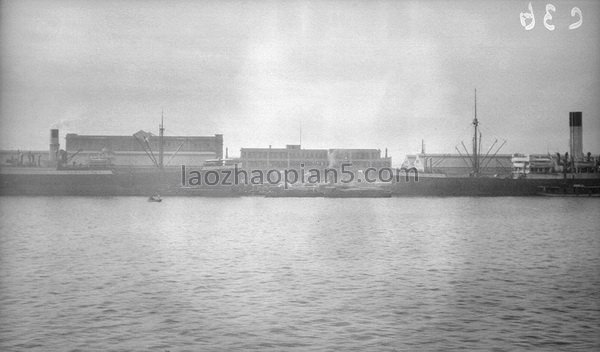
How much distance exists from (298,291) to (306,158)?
201ft

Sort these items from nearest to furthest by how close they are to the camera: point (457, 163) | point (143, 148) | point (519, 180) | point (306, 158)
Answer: point (519, 180) < point (306, 158) < point (143, 148) < point (457, 163)

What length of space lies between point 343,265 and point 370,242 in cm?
587

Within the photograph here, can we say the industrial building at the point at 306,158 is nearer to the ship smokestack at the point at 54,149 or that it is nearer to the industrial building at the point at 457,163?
the industrial building at the point at 457,163

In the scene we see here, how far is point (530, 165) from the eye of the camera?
71438mm

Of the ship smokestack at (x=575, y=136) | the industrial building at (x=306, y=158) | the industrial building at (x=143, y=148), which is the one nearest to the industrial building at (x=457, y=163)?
the industrial building at (x=306, y=158)

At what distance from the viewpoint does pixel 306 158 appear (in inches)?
2936

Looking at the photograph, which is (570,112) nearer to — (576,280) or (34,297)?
(576,280)

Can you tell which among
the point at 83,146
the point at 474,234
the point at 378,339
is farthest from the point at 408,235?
the point at 83,146

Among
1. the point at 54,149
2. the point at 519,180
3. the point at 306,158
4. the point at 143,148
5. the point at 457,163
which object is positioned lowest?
the point at 519,180

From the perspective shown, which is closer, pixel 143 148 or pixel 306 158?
pixel 306 158

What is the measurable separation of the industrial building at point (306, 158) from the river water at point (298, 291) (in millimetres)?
47386

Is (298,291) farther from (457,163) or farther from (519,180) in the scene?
(457,163)

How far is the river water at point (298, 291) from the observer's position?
9.98m

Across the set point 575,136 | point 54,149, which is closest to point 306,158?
point 54,149
